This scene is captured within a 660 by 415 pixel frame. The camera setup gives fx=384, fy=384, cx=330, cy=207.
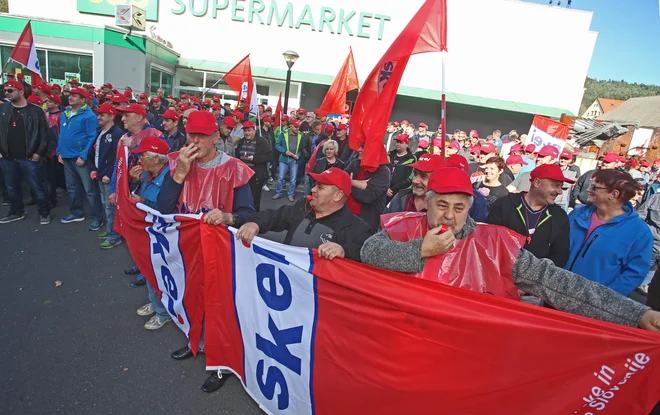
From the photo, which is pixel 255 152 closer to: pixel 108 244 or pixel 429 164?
pixel 108 244

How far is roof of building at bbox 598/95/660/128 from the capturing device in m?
37.1

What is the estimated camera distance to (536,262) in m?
1.98

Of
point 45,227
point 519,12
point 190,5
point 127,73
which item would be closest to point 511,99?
point 519,12

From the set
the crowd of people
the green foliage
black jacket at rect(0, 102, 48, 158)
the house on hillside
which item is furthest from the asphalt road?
the green foliage

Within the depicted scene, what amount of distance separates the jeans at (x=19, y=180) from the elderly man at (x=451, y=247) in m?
6.24

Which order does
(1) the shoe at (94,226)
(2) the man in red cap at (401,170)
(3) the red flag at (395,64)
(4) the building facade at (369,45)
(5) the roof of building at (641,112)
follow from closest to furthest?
(3) the red flag at (395,64) < (2) the man in red cap at (401,170) < (1) the shoe at (94,226) < (4) the building facade at (369,45) < (5) the roof of building at (641,112)

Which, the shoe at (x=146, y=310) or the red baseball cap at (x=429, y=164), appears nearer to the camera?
the red baseball cap at (x=429, y=164)

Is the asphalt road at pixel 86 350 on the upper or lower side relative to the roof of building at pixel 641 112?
lower

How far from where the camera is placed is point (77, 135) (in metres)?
5.98

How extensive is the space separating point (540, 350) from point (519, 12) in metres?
26.2

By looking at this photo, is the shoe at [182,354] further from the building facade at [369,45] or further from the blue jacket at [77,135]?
the building facade at [369,45]

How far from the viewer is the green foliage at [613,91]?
279ft

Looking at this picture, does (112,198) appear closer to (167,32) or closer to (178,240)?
(178,240)

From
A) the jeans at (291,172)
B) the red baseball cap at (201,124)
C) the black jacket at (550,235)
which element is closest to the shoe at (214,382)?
the red baseball cap at (201,124)
